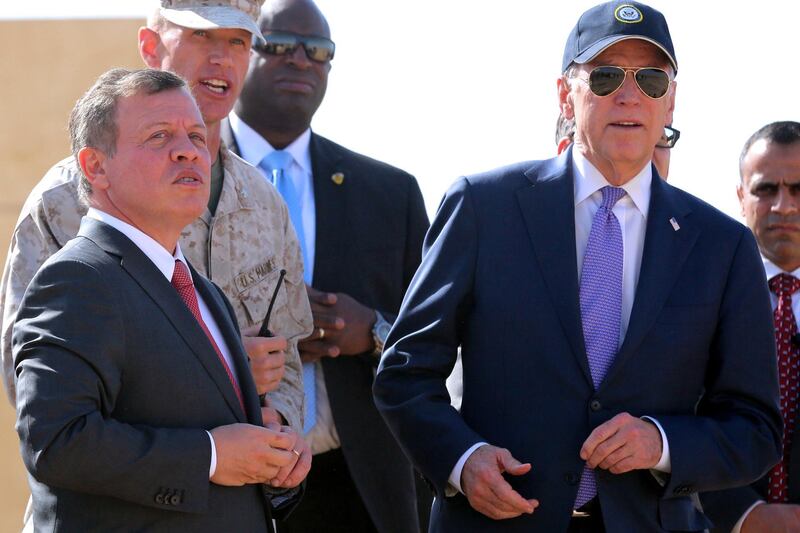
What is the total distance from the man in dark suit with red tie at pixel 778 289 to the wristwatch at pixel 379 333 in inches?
50.3

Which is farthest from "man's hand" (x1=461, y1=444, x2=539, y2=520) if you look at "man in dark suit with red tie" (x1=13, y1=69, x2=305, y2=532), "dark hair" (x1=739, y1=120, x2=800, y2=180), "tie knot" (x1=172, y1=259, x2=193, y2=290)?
"dark hair" (x1=739, y1=120, x2=800, y2=180)

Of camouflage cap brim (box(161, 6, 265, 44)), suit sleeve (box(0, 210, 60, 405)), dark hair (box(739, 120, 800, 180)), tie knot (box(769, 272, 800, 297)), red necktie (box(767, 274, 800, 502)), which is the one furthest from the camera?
dark hair (box(739, 120, 800, 180))

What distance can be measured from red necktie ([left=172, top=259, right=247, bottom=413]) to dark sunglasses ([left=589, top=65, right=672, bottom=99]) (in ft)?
4.48

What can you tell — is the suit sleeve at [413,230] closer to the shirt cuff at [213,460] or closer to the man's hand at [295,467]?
the man's hand at [295,467]

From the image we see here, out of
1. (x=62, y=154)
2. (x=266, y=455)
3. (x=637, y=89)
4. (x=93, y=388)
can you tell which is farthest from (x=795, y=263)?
(x=62, y=154)

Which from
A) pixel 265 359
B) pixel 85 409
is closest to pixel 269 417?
pixel 265 359

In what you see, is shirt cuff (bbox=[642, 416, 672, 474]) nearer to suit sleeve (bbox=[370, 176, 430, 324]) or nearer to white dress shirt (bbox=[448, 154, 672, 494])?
white dress shirt (bbox=[448, 154, 672, 494])

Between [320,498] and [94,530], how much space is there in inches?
76.2

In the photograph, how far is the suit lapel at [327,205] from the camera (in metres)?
5.11

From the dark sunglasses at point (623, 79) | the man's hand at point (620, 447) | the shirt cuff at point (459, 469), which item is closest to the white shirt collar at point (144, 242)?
the shirt cuff at point (459, 469)

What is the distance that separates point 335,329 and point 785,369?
1.62 metres

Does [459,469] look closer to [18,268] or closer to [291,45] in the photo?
[18,268]

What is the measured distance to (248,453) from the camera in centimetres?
312

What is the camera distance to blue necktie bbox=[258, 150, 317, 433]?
493 centimetres
